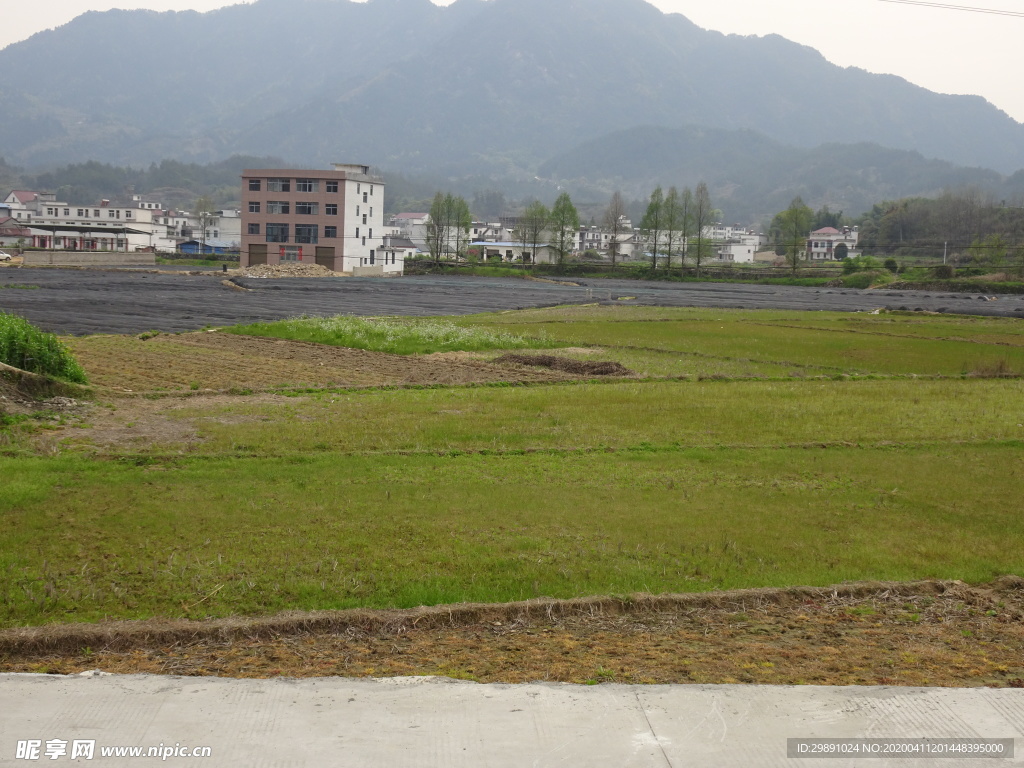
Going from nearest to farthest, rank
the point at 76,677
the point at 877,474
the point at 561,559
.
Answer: the point at 76,677
the point at 561,559
the point at 877,474

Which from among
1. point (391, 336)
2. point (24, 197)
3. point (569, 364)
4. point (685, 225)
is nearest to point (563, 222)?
point (685, 225)

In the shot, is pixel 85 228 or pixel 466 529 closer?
pixel 466 529

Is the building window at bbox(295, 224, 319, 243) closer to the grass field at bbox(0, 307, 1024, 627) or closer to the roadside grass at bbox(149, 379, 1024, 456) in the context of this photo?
the grass field at bbox(0, 307, 1024, 627)

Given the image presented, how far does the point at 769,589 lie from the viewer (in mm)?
8648

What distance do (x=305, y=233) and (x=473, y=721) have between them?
9432cm

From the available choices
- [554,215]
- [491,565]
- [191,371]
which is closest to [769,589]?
[491,565]

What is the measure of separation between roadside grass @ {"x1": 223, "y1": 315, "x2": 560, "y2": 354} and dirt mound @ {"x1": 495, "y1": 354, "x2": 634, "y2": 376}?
108 inches

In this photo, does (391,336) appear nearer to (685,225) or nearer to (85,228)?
(85,228)

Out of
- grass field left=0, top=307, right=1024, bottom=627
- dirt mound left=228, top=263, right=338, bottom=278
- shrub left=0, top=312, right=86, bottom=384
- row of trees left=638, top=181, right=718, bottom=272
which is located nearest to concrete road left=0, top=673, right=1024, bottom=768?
grass field left=0, top=307, right=1024, bottom=627

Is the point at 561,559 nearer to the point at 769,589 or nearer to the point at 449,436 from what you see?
the point at 769,589

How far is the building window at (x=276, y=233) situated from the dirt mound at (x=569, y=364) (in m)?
74.3

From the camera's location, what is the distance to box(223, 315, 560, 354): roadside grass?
29.2 m

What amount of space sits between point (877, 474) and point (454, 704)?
9501 millimetres

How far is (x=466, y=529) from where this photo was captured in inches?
405
